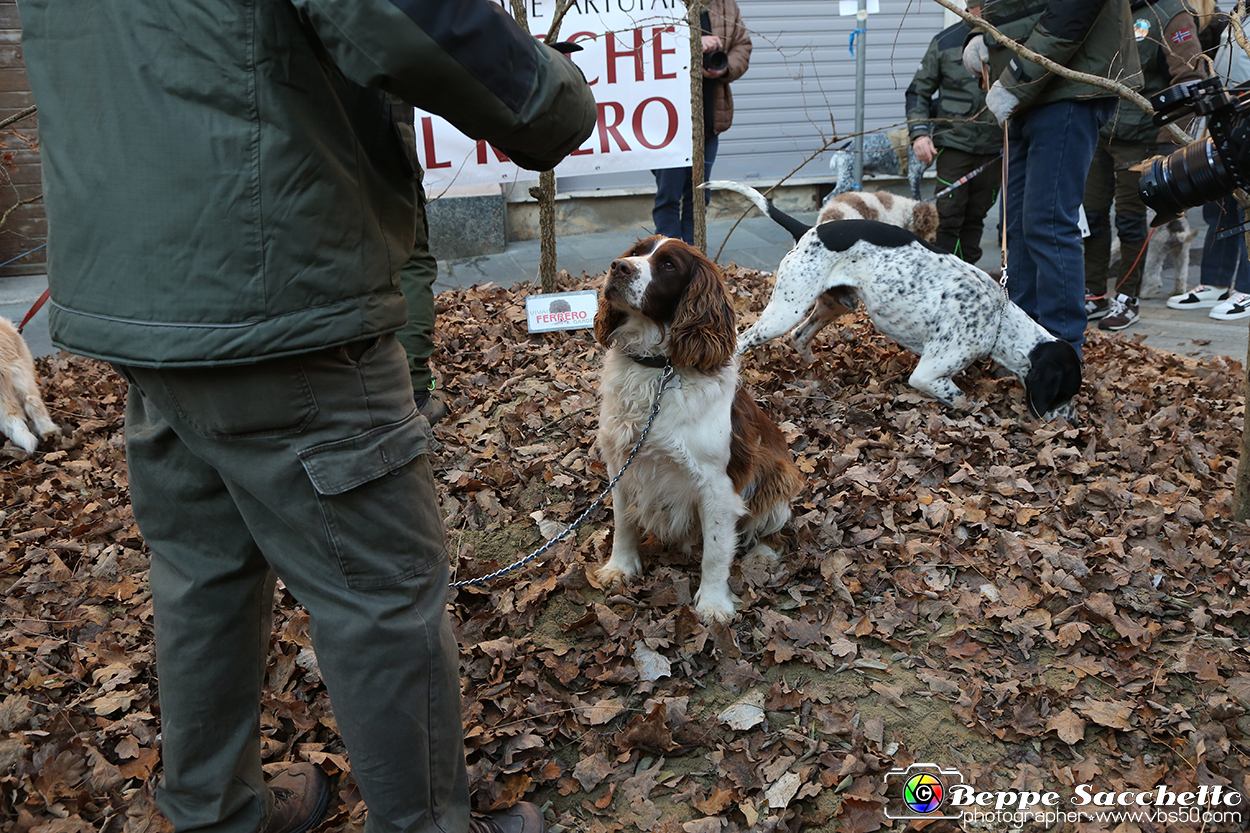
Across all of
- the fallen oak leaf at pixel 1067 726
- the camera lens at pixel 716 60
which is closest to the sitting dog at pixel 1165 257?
the camera lens at pixel 716 60

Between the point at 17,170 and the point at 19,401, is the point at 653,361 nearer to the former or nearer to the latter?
the point at 19,401

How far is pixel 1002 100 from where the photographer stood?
4.80 meters

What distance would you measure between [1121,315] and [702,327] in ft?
18.9

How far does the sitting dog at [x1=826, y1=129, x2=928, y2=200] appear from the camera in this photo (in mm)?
9180

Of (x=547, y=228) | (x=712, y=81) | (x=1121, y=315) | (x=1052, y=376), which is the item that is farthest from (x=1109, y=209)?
(x=547, y=228)

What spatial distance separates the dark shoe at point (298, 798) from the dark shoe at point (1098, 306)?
715cm

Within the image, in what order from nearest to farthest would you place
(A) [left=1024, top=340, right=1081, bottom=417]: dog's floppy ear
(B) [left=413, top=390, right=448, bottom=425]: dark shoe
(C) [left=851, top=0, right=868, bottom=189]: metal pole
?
(B) [left=413, top=390, right=448, bottom=425]: dark shoe → (A) [left=1024, top=340, right=1081, bottom=417]: dog's floppy ear → (C) [left=851, top=0, right=868, bottom=189]: metal pole

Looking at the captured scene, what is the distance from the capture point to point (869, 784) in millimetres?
2312

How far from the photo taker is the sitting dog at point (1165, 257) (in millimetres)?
7539

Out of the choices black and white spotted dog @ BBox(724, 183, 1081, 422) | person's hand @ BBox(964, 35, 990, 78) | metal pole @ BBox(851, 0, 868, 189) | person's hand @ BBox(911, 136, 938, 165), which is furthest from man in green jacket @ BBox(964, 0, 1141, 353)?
metal pole @ BBox(851, 0, 868, 189)

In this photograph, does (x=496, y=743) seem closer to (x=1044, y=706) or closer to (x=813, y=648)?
(x=813, y=648)

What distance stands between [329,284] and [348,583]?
0.58 meters

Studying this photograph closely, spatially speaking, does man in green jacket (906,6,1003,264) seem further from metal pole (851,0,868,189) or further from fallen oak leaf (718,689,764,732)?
fallen oak leaf (718,689,764,732)

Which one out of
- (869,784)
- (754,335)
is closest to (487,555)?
(869,784)
